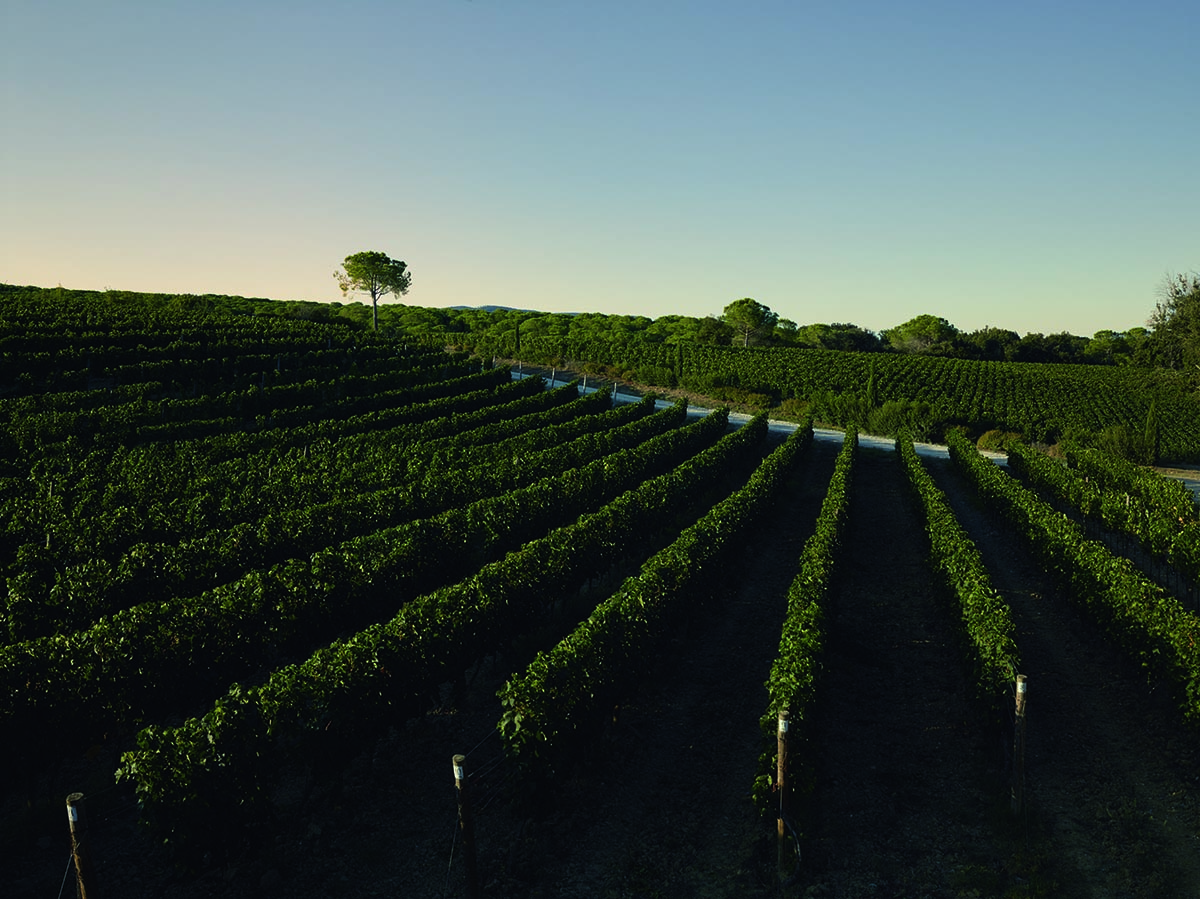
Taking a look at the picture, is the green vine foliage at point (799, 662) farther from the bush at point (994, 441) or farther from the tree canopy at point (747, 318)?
the tree canopy at point (747, 318)

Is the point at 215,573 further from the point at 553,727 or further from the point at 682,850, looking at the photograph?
the point at 682,850

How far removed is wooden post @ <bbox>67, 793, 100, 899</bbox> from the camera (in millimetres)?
6680

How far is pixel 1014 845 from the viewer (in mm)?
9617

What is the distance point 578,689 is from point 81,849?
568 centimetres

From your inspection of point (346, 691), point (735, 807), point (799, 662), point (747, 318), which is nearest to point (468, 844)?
point (346, 691)

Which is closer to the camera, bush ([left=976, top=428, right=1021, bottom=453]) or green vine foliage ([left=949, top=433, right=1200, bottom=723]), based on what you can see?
green vine foliage ([left=949, top=433, right=1200, bottom=723])

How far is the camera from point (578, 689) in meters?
10.8

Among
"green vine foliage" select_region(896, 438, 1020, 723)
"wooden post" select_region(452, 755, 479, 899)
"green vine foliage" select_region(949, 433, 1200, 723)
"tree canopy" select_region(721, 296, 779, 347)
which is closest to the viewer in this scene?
"wooden post" select_region(452, 755, 479, 899)

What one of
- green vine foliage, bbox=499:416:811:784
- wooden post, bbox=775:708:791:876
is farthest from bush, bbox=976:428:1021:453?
wooden post, bbox=775:708:791:876

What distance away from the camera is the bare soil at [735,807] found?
9.03m

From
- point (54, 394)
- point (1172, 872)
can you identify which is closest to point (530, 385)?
point (54, 394)

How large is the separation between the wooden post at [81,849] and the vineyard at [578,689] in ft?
3.51

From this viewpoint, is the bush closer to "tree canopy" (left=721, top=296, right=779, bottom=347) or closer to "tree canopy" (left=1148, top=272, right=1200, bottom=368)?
"tree canopy" (left=1148, top=272, right=1200, bottom=368)

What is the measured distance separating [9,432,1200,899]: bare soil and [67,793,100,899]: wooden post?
148 cm
